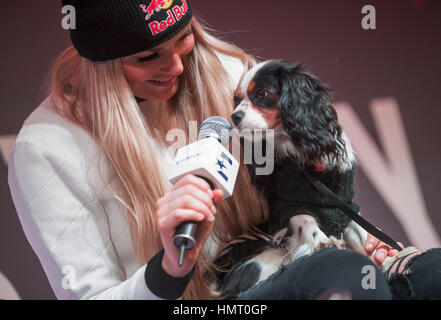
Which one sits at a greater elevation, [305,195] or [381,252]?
[305,195]

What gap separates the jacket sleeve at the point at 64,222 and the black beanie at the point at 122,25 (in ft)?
0.98

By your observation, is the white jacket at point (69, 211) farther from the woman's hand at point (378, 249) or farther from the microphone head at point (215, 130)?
the woman's hand at point (378, 249)

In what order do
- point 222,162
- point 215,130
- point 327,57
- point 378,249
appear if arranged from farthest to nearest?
point 327,57, point 378,249, point 215,130, point 222,162

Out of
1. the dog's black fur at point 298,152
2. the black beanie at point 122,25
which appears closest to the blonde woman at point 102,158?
the black beanie at point 122,25

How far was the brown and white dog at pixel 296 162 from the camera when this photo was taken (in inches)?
53.4

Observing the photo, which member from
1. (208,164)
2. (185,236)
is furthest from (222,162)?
(185,236)

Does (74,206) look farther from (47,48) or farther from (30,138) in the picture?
(47,48)

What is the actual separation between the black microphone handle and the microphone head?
0.25m

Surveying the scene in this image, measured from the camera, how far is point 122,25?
126 cm

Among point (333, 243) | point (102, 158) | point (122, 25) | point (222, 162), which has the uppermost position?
point (122, 25)

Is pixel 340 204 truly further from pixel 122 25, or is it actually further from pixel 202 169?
pixel 122 25

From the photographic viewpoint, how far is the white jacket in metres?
1.27

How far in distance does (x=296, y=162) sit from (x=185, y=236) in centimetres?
56

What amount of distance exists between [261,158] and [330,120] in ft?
0.70
